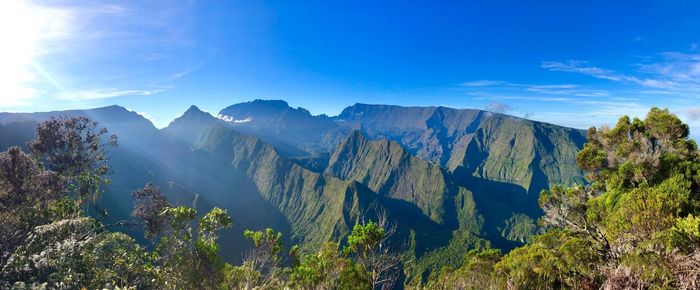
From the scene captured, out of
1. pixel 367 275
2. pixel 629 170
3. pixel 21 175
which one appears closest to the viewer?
pixel 367 275

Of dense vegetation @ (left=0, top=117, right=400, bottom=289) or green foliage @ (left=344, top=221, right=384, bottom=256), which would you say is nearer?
dense vegetation @ (left=0, top=117, right=400, bottom=289)

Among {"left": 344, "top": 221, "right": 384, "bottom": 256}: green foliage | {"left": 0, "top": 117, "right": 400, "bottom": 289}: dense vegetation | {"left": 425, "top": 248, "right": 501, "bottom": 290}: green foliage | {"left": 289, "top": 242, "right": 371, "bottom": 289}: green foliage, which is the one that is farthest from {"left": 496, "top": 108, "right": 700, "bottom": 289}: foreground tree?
{"left": 0, "top": 117, "right": 400, "bottom": 289}: dense vegetation

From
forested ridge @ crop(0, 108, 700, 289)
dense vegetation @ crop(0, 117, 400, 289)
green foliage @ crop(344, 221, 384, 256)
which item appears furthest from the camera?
green foliage @ crop(344, 221, 384, 256)

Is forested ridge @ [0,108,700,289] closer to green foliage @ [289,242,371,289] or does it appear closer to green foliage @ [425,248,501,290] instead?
green foliage @ [289,242,371,289]

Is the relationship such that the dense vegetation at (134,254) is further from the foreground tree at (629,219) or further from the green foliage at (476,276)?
the foreground tree at (629,219)

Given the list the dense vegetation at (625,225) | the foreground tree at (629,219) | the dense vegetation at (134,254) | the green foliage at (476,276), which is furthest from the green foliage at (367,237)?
the green foliage at (476,276)

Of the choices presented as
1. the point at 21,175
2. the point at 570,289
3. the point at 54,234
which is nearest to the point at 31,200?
the point at 21,175

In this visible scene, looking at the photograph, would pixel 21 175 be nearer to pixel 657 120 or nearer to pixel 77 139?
pixel 77 139

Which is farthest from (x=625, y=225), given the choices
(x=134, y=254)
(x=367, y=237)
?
(x=134, y=254)
